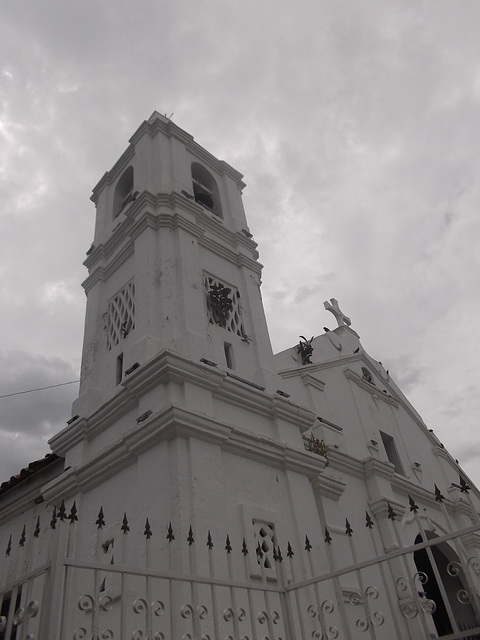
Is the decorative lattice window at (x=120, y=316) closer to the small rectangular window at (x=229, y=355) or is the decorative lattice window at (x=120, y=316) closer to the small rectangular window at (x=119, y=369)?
the small rectangular window at (x=119, y=369)

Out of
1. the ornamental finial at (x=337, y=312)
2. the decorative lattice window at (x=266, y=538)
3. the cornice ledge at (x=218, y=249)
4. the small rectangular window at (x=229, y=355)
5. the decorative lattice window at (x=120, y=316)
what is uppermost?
the ornamental finial at (x=337, y=312)

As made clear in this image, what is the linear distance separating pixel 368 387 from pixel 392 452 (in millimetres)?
1525

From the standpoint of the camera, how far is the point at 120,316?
9.79 meters

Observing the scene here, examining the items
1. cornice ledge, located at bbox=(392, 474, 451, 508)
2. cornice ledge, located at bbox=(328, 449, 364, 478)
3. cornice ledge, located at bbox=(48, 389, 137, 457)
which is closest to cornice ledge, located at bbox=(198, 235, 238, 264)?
cornice ledge, located at bbox=(48, 389, 137, 457)

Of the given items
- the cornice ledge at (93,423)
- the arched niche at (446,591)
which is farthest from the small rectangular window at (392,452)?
the cornice ledge at (93,423)

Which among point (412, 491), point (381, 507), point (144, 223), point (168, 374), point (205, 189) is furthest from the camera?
point (205, 189)

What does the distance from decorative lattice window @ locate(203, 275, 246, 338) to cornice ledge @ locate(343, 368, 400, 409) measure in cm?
382

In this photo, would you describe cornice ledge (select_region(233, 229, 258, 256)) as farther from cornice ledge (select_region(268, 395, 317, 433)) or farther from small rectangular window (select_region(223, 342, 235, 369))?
cornice ledge (select_region(268, 395, 317, 433))

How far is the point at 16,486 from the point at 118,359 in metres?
3.01

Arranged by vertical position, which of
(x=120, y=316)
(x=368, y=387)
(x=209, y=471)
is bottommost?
(x=209, y=471)

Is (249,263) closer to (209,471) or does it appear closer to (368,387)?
(368,387)

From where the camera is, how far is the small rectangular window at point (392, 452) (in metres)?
12.2

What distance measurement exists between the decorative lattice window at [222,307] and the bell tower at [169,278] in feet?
0.07

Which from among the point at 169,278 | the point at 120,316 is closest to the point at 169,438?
the point at 169,278
